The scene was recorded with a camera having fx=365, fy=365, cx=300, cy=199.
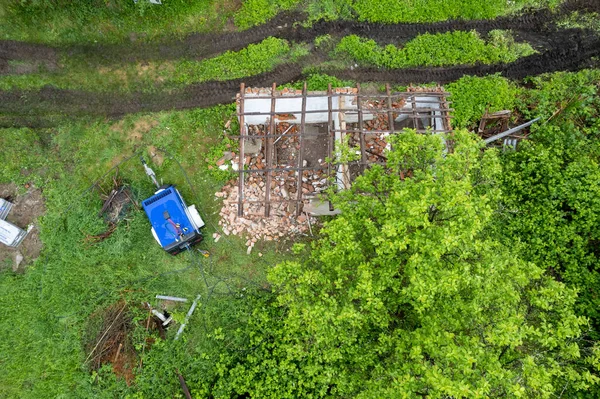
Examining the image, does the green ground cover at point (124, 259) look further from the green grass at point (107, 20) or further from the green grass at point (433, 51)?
the green grass at point (107, 20)

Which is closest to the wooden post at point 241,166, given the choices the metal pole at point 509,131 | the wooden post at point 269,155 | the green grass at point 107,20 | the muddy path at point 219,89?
the wooden post at point 269,155

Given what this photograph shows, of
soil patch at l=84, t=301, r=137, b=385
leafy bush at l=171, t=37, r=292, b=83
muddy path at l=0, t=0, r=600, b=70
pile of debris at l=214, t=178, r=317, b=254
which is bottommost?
soil patch at l=84, t=301, r=137, b=385

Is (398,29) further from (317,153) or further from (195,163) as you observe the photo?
(195,163)

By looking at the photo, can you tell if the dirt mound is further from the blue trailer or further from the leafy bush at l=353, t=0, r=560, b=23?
the leafy bush at l=353, t=0, r=560, b=23

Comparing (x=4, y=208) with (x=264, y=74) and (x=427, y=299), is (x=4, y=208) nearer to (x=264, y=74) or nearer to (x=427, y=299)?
(x=264, y=74)

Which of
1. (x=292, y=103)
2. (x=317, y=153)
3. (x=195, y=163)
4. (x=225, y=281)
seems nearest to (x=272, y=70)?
(x=292, y=103)

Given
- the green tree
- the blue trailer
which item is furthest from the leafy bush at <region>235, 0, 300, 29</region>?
the green tree

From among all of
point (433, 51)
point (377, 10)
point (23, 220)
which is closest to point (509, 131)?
point (433, 51)
